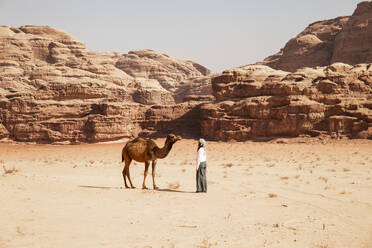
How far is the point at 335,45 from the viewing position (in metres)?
69.4

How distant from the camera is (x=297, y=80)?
128 ft

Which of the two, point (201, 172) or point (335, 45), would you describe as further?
point (335, 45)

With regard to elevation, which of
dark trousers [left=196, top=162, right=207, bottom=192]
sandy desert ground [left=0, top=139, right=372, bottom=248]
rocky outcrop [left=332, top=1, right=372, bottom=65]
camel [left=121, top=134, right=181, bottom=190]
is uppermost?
rocky outcrop [left=332, top=1, right=372, bottom=65]

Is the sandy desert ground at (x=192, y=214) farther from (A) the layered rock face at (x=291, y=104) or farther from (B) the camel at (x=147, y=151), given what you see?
(A) the layered rock face at (x=291, y=104)

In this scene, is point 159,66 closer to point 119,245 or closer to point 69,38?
point 69,38

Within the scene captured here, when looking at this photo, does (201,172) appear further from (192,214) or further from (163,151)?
(192,214)

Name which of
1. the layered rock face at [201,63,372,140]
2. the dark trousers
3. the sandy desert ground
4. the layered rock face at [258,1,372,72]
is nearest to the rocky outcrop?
the layered rock face at [258,1,372,72]

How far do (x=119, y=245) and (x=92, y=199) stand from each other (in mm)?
4185

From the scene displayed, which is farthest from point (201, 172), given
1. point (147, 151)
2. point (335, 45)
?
point (335, 45)

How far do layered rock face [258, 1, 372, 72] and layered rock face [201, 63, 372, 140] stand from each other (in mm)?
26998

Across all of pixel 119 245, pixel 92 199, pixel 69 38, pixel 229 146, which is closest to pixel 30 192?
pixel 92 199

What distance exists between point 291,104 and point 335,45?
3891cm

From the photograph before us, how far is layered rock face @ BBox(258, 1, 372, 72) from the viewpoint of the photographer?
2530 inches

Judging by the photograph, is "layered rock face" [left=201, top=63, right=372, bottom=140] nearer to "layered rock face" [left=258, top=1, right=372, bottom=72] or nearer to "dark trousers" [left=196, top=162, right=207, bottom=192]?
"dark trousers" [left=196, top=162, right=207, bottom=192]
